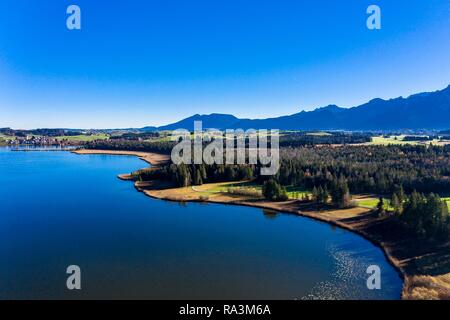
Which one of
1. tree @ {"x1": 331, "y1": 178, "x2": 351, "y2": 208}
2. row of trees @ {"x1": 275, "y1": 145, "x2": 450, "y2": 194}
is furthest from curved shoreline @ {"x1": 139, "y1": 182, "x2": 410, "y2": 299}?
row of trees @ {"x1": 275, "y1": 145, "x2": 450, "y2": 194}

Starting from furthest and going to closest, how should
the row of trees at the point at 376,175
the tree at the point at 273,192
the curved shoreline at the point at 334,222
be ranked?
1. the tree at the point at 273,192
2. the row of trees at the point at 376,175
3. the curved shoreline at the point at 334,222

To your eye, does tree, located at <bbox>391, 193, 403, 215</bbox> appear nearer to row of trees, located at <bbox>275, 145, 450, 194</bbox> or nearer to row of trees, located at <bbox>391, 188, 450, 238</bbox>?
row of trees, located at <bbox>391, 188, 450, 238</bbox>

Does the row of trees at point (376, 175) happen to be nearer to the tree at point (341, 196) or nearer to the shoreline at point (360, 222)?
the tree at point (341, 196)

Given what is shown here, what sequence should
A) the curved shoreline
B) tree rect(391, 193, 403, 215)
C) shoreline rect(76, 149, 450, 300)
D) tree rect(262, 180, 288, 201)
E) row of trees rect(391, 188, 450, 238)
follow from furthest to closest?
tree rect(262, 180, 288, 201) < tree rect(391, 193, 403, 215) < row of trees rect(391, 188, 450, 238) < the curved shoreline < shoreline rect(76, 149, 450, 300)

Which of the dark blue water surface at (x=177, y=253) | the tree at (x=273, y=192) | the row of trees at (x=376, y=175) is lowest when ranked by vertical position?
the dark blue water surface at (x=177, y=253)

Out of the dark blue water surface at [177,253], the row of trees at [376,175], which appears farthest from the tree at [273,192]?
the row of trees at [376,175]

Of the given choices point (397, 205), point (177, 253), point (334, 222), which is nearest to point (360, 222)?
point (334, 222)
